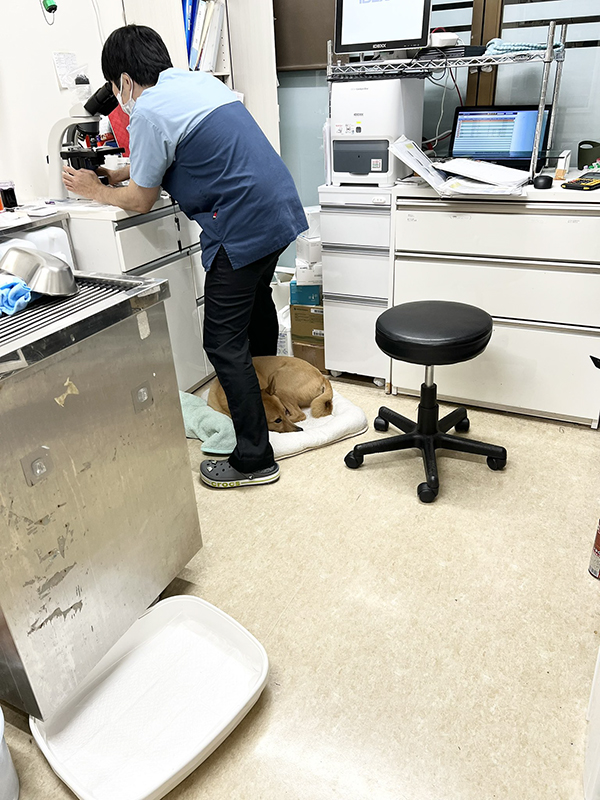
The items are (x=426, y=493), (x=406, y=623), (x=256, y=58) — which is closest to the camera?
(x=406, y=623)

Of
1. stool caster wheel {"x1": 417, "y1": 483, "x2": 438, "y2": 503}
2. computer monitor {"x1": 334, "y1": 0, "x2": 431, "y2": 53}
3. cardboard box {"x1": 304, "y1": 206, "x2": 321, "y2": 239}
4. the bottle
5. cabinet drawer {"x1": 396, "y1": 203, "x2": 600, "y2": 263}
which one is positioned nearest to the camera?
the bottle

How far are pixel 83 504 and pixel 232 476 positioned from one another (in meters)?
0.94

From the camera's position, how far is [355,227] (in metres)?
2.54

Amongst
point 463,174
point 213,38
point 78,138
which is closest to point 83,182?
point 78,138

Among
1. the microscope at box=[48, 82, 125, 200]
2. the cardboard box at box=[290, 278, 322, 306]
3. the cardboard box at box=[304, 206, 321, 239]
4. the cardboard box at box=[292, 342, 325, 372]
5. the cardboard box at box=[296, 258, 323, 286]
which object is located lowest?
the cardboard box at box=[292, 342, 325, 372]

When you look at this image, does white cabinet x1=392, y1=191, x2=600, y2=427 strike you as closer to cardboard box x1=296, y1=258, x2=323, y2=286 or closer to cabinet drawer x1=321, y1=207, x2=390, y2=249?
cabinet drawer x1=321, y1=207, x2=390, y2=249

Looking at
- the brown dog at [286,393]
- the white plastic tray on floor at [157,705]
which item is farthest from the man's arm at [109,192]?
the white plastic tray on floor at [157,705]

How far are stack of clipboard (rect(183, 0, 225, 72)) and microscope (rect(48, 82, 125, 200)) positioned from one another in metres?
0.74

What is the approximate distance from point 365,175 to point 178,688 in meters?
2.01

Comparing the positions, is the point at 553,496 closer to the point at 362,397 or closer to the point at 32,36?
the point at 362,397

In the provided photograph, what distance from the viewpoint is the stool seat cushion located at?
6.24ft

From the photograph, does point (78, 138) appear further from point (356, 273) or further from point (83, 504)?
point (83, 504)

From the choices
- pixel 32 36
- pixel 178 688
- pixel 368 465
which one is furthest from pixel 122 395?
pixel 32 36

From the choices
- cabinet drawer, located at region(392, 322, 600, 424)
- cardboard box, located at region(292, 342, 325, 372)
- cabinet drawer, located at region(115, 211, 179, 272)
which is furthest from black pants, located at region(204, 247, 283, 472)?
cabinet drawer, located at region(392, 322, 600, 424)
